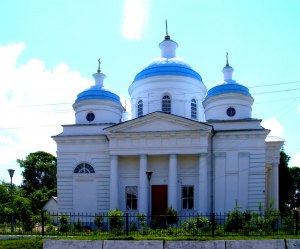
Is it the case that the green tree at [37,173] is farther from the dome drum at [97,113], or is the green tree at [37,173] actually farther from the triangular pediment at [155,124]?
the triangular pediment at [155,124]

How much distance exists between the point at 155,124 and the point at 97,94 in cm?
564

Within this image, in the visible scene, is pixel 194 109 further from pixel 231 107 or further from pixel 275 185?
pixel 275 185

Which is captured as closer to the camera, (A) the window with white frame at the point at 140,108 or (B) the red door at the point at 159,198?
(B) the red door at the point at 159,198

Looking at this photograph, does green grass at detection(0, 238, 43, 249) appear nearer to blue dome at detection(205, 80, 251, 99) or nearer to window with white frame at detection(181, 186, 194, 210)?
window with white frame at detection(181, 186, 194, 210)

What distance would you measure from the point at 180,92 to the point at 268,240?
16489 millimetres

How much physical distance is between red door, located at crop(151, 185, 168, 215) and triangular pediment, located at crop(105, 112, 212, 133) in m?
3.77

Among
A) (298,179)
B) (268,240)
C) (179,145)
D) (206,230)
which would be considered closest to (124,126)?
(179,145)

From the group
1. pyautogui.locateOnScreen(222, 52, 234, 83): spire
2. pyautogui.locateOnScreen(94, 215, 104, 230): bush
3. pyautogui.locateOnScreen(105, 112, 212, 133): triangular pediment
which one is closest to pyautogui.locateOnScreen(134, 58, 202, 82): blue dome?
pyautogui.locateOnScreen(222, 52, 234, 83): spire

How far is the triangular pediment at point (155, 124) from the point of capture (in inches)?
926

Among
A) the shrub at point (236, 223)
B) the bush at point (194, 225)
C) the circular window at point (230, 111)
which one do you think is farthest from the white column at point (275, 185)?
the bush at point (194, 225)

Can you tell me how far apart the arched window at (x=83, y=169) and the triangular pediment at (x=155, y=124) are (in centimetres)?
310

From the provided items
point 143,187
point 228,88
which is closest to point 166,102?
point 228,88

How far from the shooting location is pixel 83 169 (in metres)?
25.3

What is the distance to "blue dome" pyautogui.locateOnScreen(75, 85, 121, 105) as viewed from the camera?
88.9 feet
